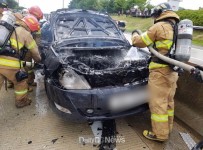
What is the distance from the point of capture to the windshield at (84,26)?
4371 mm

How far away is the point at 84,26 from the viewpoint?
4.56 m

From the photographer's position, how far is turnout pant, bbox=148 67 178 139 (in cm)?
306

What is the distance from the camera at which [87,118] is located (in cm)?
294

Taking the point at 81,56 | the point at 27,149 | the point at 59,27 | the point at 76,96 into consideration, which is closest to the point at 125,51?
the point at 81,56

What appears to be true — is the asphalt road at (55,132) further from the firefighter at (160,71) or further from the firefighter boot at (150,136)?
the firefighter at (160,71)

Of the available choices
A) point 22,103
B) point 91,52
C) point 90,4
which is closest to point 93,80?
point 91,52

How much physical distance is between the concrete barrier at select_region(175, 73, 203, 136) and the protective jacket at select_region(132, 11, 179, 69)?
0.88 m

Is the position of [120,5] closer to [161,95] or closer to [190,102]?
[190,102]

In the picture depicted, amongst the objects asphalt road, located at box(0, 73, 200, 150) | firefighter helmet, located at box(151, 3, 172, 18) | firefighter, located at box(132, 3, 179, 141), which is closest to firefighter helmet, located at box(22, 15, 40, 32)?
asphalt road, located at box(0, 73, 200, 150)

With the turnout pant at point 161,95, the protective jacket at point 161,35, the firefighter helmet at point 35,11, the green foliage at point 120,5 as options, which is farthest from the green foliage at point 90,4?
the turnout pant at point 161,95

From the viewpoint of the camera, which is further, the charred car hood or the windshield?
the windshield

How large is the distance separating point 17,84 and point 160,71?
7.56ft

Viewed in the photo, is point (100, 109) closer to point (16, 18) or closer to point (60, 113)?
point (60, 113)

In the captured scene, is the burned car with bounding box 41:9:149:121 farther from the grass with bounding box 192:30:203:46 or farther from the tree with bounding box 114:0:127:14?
the tree with bounding box 114:0:127:14
